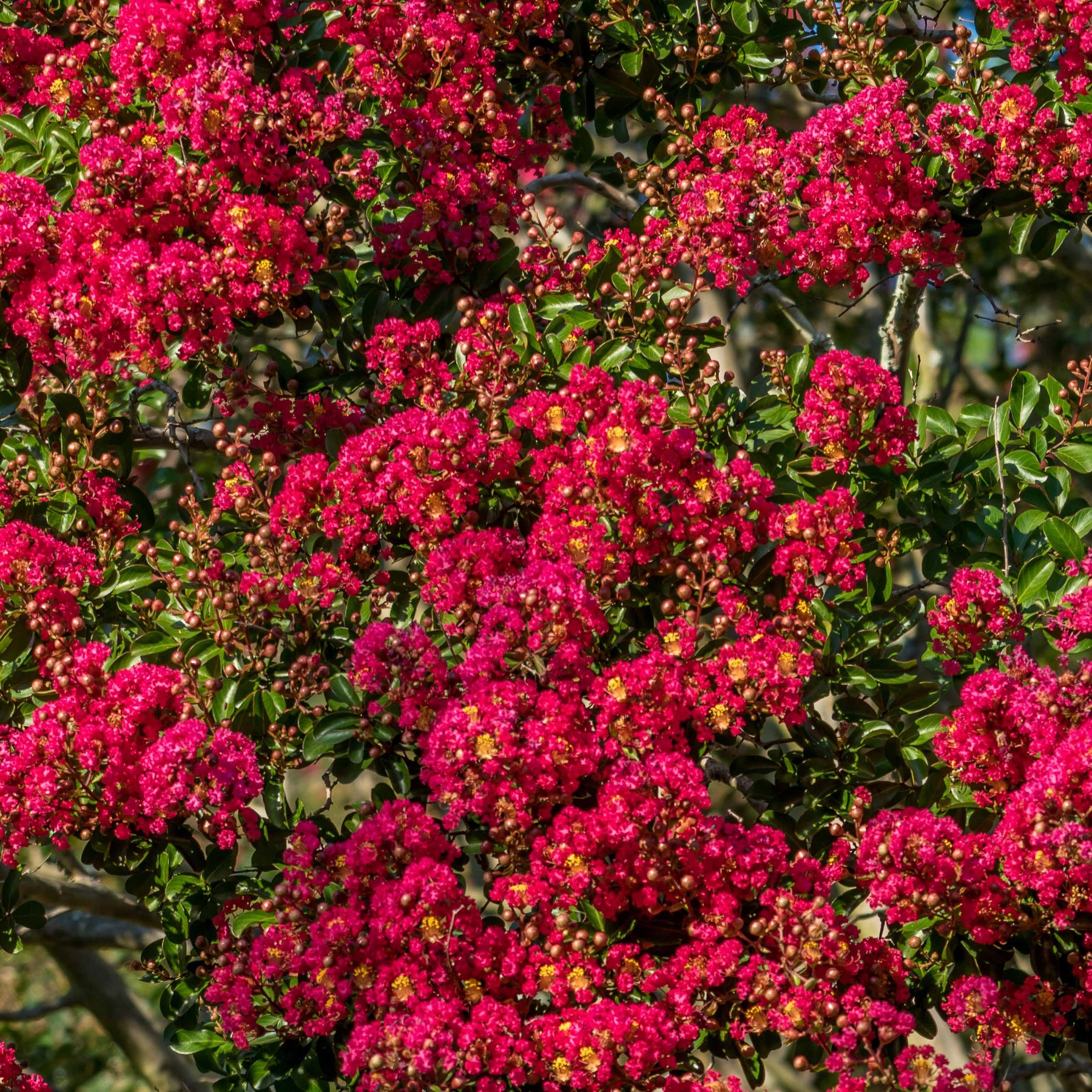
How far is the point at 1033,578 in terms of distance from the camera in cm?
303

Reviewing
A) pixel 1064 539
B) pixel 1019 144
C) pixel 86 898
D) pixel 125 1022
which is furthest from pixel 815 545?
pixel 125 1022

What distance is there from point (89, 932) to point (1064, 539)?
3769 mm

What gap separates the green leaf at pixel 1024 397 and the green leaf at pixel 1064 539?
32 cm

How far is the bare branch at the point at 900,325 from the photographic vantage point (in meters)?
4.16

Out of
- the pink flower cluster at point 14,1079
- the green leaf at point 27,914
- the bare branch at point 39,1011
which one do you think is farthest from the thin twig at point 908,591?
the bare branch at point 39,1011

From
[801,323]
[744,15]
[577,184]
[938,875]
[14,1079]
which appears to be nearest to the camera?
[938,875]

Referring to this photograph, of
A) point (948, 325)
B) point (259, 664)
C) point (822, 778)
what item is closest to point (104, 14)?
→ point (259, 664)

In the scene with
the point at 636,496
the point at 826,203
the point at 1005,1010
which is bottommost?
the point at 1005,1010

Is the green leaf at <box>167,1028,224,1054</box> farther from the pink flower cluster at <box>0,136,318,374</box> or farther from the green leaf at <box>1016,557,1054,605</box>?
the green leaf at <box>1016,557,1054,605</box>

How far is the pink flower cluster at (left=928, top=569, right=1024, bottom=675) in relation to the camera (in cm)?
291

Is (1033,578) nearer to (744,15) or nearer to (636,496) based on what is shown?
(636,496)

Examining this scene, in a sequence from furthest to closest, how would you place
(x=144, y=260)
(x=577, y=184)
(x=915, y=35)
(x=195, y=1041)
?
(x=577, y=184) → (x=915, y=35) → (x=144, y=260) → (x=195, y=1041)

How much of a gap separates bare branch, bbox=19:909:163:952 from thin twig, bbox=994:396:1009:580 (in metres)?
3.25

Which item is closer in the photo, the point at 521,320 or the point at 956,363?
the point at 521,320
